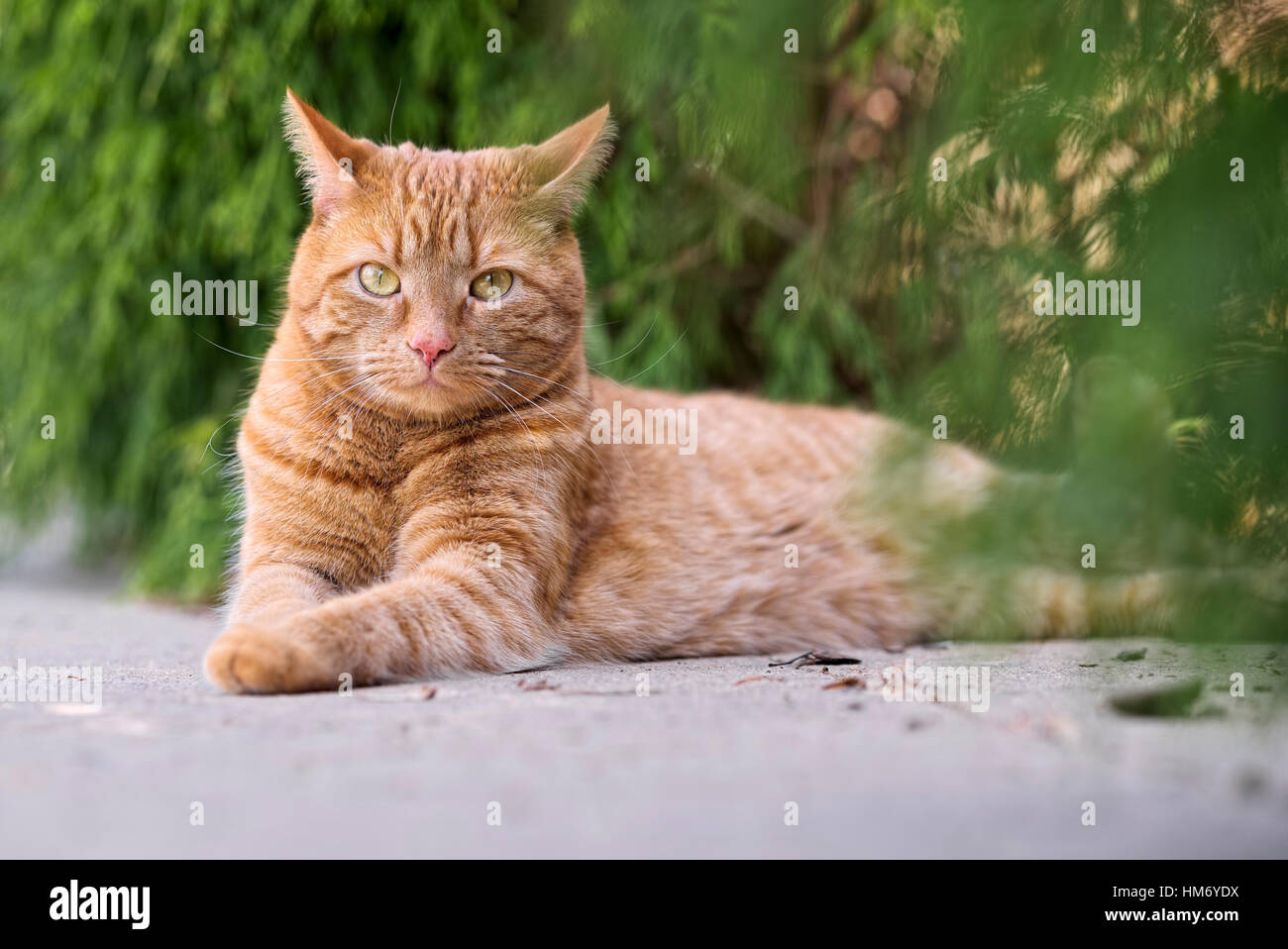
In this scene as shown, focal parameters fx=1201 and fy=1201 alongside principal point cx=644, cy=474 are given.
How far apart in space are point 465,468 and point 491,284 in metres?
0.46

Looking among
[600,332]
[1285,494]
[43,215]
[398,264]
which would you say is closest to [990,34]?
[1285,494]

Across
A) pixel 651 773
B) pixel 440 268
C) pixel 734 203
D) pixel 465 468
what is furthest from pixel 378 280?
pixel 734 203

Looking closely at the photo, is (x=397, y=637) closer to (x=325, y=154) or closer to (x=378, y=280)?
(x=378, y=280)

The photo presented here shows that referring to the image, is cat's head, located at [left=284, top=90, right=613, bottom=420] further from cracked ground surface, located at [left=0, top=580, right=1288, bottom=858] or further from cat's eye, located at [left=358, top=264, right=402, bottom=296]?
cracked ground surface, located at [left=0, top=580, right=1288, bottom=858]

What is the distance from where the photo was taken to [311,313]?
300cm

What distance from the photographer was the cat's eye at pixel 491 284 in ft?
9.64

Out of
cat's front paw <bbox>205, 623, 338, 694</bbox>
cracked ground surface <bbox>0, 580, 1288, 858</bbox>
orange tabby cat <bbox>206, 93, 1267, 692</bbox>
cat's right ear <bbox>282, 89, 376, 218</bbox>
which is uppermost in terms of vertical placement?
cat's right ear <bbox>282, 89, 376, 218</bbox>

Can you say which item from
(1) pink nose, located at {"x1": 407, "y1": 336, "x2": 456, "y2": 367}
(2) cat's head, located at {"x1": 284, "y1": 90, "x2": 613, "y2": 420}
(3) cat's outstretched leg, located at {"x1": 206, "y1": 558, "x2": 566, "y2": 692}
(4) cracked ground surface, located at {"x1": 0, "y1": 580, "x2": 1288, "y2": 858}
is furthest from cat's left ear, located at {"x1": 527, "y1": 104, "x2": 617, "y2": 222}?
(4) cracked ground surface, located at {"x1": 0, "y1": 580, "x2": 1288, "y2": 858}

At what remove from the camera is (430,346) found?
274 centimetres

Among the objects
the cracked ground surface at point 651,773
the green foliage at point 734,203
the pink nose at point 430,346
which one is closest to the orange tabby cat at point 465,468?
the pink nose at point 430,346

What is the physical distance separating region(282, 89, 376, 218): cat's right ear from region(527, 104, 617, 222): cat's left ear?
1.42 ft

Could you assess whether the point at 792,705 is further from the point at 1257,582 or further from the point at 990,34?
the point at 990,34

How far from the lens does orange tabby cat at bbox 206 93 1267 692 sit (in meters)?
2.77

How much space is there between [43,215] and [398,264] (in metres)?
3.18
